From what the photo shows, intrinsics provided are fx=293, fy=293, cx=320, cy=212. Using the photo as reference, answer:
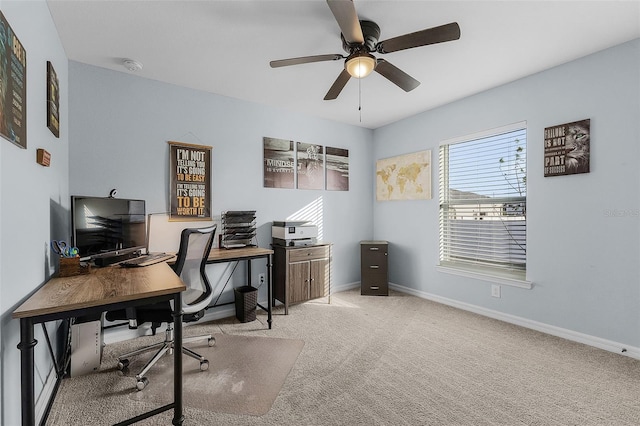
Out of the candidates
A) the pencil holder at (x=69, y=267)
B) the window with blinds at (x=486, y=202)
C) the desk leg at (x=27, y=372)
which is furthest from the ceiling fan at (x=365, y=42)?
the desk leg at (x=27, y=372)

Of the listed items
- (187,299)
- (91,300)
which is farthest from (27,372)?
(187,299)

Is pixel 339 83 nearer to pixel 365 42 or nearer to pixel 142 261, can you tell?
pixel 365 42

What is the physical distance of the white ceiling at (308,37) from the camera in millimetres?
1949

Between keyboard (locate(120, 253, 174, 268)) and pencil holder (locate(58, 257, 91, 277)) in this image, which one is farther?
keyboard (locate(120, 253, 174, 268))

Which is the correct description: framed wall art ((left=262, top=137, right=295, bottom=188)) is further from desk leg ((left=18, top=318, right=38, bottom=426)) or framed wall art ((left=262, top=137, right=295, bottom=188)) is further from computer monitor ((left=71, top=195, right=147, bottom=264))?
desk leg ((left=18, top=318, right=38, bottom=426))

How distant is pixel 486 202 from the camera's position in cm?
342

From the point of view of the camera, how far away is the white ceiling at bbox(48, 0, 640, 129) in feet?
6.40

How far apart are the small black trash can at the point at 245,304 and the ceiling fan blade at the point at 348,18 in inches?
101

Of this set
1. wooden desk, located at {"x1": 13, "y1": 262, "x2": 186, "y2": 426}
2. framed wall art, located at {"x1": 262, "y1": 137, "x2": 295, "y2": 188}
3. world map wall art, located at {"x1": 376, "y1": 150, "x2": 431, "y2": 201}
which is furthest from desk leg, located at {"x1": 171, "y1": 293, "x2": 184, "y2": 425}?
world map wall art, located at {"x1": 376, "y1": 150, "x2": 431, "y2": 201}

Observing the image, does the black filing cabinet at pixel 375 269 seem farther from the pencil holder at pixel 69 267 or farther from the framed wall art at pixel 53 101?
the framed wall art at pixel 53 101

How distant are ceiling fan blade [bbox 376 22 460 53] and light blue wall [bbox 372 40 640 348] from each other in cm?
176

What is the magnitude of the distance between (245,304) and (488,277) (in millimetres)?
2700

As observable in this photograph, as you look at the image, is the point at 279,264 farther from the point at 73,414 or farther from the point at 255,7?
the point at 255,7

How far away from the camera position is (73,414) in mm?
1734
